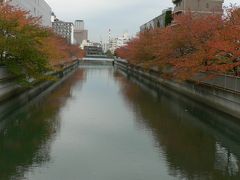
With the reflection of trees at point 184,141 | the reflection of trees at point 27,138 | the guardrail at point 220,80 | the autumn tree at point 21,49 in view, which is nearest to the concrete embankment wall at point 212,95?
the guardrail at point 220,80

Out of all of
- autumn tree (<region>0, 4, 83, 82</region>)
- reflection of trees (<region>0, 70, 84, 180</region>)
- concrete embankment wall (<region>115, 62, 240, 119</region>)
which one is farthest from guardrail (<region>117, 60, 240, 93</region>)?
autumn tree (<region>0, 4, 83, 82</region>)

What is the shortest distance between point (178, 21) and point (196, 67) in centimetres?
1130

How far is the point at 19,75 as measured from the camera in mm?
37000

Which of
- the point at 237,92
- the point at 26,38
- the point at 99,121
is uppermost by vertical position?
the point at 26,38

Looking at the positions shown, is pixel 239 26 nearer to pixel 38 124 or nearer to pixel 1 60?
pixel 38 124

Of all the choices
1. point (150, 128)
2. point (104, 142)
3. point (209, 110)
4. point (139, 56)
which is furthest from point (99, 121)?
point (139, 56)

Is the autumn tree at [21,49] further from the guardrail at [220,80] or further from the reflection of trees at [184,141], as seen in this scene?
the guardrail at [220,80]

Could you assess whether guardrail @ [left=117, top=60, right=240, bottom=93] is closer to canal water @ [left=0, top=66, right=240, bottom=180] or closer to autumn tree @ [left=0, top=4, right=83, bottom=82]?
canal water @ [left=0, top=66, right=240, bottom=180]

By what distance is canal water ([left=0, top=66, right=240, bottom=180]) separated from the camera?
53.8ft

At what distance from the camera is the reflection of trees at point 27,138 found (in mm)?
17019

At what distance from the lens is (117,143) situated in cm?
2128

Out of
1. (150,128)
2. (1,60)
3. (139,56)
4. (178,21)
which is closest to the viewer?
(150,128)

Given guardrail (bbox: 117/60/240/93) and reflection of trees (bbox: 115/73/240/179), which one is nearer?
reflection of trees (bbox: 115/73/240/179)

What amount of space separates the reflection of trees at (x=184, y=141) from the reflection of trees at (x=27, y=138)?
4982mm
